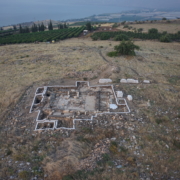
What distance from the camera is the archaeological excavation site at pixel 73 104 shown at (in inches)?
373

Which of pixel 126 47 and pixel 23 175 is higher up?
pixel 126 47

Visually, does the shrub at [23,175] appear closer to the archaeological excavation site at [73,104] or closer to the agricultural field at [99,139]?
the agricultural field at [99,139]

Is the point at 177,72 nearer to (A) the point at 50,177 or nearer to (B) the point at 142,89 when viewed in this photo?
(B) the point at 142,89

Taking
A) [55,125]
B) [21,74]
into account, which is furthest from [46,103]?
[21,74]

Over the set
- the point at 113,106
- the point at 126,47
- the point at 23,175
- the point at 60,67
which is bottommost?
the point at 23,175

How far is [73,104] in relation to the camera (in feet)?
36.6

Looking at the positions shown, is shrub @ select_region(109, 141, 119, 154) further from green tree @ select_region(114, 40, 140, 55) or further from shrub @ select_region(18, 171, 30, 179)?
green tree @ select_region(114, 40, 140, 55)

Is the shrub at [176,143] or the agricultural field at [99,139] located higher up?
the agricultural field at [99,139]

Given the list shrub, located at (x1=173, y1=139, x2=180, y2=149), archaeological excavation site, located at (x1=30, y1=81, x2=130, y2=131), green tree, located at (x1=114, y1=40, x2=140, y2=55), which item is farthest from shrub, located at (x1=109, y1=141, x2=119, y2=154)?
green tree, located at (x1=114, y1=40, x2=140, y2=55)

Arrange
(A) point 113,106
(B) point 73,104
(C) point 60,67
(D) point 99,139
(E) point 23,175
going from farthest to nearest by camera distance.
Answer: (C) point 60,67 < (B) point 73,104 < (A) point 113,106 < (D) point 99,139 < (E) point 23,175

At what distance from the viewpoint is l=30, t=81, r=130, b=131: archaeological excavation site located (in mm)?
9469

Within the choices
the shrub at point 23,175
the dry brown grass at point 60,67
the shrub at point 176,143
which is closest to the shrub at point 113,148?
the shrub at point 176,143

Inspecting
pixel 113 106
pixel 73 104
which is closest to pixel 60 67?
pixel 73 104

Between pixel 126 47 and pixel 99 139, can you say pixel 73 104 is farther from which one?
pixel 126 47
